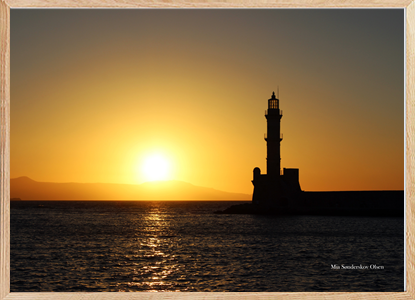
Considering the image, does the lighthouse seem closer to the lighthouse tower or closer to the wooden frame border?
the lighthouse tower

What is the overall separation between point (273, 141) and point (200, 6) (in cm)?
3493

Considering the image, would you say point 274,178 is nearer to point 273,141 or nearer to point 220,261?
point 273,141

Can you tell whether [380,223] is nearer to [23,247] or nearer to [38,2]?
[23,247]

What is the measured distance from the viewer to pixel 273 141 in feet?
120

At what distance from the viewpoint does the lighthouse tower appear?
36.5 meters

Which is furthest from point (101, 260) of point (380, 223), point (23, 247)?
point (380, 223)

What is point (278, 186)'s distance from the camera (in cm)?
3797

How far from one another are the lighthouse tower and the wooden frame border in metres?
34.6

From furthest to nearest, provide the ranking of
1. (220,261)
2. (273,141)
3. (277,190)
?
(277,190), (273,141), (220,261)

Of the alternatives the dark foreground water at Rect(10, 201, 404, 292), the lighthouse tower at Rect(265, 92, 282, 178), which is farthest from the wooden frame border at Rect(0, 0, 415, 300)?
the lighthouse tower at Rect(265, 92, 282, 178)

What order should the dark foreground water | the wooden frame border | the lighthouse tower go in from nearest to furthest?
the wooden frame border < the dark foreground water < the lighthouse tower

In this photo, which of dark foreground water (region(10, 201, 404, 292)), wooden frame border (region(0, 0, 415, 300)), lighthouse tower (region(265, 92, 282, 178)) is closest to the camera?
wooden frame border (region(0, 0, 415, 300))

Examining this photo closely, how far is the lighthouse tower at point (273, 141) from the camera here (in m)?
36.5

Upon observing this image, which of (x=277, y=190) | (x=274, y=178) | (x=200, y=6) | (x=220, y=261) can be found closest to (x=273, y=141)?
(x=274, y=178)
